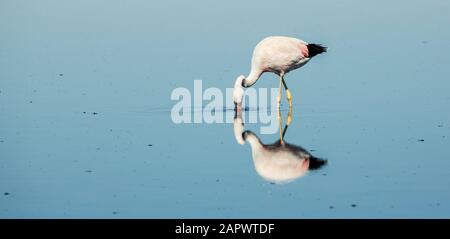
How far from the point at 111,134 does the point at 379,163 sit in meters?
3.93

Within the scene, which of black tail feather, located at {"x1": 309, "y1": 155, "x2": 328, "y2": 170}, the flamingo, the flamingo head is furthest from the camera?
the flamingo

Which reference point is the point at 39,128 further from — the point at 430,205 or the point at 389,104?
the point at 430,205

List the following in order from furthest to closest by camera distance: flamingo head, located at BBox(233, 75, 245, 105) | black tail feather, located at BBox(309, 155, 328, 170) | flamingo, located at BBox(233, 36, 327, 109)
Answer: flamingo, located at BBox(233, 36, 327, 109) < flamingo head, located at BBox(233, 75, 245, 105) < black tail feather, located at BBox(309, 155, 328, 170)

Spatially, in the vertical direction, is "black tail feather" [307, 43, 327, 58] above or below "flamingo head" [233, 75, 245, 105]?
above

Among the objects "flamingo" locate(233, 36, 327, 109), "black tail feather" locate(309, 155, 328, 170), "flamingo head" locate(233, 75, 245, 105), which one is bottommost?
"black tail feather" locate(309, 155, 328, 170)

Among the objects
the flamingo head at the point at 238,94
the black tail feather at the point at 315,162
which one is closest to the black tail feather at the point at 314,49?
the flamingo head at the point at 238,94

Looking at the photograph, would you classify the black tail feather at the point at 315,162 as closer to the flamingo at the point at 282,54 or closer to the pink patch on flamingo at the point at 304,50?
the flamingo at the point at 282,54

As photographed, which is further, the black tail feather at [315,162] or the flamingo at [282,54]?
the flamingo at [282,54]

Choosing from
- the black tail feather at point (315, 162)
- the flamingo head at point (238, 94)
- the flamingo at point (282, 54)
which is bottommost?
the black tail feather at point (315, 162)

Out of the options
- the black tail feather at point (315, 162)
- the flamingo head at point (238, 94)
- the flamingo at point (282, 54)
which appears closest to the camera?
the black tail feather at point (315, 162)

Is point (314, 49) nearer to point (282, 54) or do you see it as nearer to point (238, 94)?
point (282, 54)

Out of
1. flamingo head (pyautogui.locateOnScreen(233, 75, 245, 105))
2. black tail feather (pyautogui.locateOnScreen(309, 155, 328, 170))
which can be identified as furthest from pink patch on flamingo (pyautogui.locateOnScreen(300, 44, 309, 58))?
black tail feather (pyautogui.locateOnScreen(309, 155, 328, 170))

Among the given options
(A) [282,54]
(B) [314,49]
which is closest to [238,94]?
(A) [282,54]

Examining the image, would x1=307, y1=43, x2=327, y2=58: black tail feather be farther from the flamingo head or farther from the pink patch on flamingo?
the flamingo head
